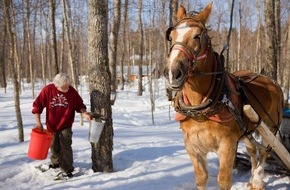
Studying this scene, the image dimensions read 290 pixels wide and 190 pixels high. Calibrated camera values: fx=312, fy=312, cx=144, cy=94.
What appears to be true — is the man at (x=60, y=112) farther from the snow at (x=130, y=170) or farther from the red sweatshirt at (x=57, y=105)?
the snow at (x=130, y=170)

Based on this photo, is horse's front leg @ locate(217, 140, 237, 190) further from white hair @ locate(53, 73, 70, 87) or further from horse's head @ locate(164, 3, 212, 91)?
white hair @ locate(53, 73, 70, 87)

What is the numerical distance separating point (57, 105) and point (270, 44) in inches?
226

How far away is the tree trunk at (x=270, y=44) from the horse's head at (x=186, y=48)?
5.49 m

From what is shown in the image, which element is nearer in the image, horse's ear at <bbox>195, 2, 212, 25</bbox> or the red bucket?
horse's ear at <bbox>195, 2, 212, 25</bbox>

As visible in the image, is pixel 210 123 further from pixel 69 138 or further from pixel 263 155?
pixel 69 138

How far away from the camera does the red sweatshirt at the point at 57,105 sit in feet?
16.3

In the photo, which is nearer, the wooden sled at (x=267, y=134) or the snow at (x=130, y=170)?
the wooden sled at (x=267, y=134)

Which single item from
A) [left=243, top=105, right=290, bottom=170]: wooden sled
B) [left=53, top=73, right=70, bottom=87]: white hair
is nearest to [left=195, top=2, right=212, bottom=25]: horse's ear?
[left=243, top=105, right=290, bottom=170]: wooden sled

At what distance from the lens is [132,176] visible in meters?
4.48

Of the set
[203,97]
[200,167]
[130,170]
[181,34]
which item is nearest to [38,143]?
[130,170]

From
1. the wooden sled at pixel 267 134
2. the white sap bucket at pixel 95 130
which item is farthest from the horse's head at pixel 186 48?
the white sap bucket at pixel 95 130

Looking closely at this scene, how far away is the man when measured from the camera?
493cm

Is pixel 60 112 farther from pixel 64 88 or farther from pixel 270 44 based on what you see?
pixel 270 44

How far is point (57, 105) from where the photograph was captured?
5008 mm
